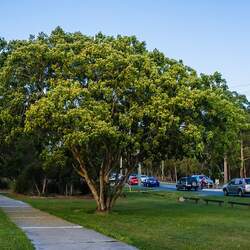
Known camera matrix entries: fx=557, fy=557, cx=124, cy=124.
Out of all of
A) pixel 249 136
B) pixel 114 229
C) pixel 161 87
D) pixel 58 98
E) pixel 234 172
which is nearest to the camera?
pixel 114 229

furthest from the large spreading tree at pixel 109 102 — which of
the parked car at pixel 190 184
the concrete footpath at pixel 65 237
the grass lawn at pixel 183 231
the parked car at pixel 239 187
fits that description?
the parked car at pixel 190 184

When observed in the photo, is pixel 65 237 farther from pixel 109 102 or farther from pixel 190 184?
pixel 190 184

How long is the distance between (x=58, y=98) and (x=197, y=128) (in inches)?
234

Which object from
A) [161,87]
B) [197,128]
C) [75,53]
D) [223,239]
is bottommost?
[223,239]

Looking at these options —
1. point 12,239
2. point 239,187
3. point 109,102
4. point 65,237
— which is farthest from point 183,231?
point 239,187

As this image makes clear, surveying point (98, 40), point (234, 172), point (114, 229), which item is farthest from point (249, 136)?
Answer: point (114, 229)

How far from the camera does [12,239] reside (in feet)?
47.1

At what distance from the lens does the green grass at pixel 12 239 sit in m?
12.8

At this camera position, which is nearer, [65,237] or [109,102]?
[65,237]

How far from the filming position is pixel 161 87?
2383cm

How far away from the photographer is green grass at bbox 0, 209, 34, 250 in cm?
1283

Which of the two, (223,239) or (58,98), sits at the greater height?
(58,98)

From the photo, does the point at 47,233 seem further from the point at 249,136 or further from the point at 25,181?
the point at 249,136

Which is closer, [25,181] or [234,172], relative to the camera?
[25,181]
